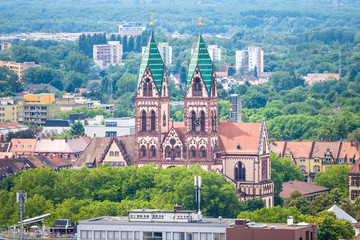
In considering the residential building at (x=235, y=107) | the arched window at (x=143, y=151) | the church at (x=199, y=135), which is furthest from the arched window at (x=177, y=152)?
the residential building at (x=235, y=107)

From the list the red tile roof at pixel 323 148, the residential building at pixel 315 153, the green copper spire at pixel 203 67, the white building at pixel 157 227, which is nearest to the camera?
the white building at pixel 157 227

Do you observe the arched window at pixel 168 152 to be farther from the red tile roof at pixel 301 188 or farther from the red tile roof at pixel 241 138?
the red tile roof at pixel 301 188

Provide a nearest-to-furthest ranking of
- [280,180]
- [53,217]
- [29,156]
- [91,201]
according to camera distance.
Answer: [53,217], [91,201], [280,180], [29,156]

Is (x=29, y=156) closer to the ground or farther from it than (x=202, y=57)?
closer to the ground

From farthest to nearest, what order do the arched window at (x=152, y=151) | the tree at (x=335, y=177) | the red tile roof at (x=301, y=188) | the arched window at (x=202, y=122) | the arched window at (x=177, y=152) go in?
the tree at (x=335, y=177), the red tile roof at (x=301, y=188), the arched window at (x=152, y=151), the arched window at (x=177, y=152), the arched window at (x=202, y=122)

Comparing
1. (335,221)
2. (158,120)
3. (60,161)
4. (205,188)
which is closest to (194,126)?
(158,120)

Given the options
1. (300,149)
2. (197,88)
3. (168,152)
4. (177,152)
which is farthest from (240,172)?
(300,149)

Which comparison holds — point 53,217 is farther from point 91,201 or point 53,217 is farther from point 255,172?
point 255,172
